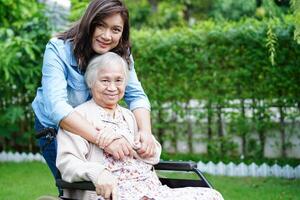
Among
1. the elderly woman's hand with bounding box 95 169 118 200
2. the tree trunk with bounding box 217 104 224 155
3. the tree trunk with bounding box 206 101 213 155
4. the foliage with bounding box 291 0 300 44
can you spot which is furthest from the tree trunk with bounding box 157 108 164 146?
the elderly woman's hand with bounding box 95 169 118 200

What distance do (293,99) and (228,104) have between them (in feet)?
2.42

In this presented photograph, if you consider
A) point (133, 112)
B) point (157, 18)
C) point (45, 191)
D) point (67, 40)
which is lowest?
point (45, 191)

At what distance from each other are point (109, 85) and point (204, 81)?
171 inches

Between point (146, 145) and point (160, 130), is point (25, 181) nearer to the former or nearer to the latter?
point (160, 130)

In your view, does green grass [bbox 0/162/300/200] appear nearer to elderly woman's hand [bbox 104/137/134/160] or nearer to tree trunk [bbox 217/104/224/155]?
tree trunk [bbox 217/104/224/155]

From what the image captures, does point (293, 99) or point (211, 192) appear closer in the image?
point (211, 192)

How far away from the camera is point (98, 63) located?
347 cm

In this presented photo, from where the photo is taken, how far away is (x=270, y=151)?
773cm

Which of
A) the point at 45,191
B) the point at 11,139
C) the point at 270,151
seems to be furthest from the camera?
the point at 11,139

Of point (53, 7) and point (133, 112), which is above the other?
point (53, 7)

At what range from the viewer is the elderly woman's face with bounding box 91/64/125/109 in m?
3.46

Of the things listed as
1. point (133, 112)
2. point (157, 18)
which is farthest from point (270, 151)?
point (157, 18)

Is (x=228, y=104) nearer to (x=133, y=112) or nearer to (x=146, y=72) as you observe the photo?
(x=146, y=72)

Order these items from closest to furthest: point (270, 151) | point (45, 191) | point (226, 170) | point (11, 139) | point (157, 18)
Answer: point (45, 191)
point (226, 170)
point (270, 151)
point (11, 139)
point (157, 18)
